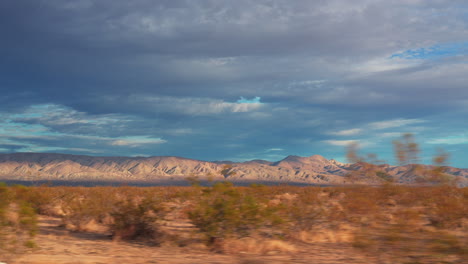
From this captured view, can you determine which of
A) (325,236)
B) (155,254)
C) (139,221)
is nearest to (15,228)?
(155,254)

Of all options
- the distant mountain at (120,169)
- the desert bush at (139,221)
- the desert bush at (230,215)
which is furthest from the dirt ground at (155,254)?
the distant mountain at (120,169)

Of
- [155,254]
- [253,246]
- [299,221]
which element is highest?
[299,221]

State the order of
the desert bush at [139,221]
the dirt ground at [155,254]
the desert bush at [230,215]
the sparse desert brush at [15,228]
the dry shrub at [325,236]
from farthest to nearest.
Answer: the desert bush at [139,221] → the dry shrub at [325,236] → the desert bush at [230,215] → the dirt ground at [155,254] → the sparse desert brush at [15,228]

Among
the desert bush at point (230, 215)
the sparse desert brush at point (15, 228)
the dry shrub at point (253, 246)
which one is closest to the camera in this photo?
the sparse desert brush at point (15, 228)

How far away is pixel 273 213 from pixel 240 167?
570ft

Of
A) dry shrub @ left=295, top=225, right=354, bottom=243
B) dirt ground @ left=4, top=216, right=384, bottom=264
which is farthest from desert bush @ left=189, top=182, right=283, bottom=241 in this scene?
dry shrub @ left=295, top=225, right=354, bottom=243

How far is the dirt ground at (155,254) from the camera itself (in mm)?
9445

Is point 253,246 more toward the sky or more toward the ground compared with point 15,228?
more toward the ground

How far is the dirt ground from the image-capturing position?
9445 millimetres

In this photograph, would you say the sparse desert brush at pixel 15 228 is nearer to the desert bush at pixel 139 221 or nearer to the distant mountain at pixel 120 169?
the desert bush at pixel 139 221

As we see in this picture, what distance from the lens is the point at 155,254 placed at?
34.2 ft

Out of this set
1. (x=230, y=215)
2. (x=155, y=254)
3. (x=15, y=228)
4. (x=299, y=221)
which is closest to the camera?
(x=15, y=228)

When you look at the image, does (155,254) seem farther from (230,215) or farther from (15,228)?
(15,228)

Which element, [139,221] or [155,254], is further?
[139,221]
